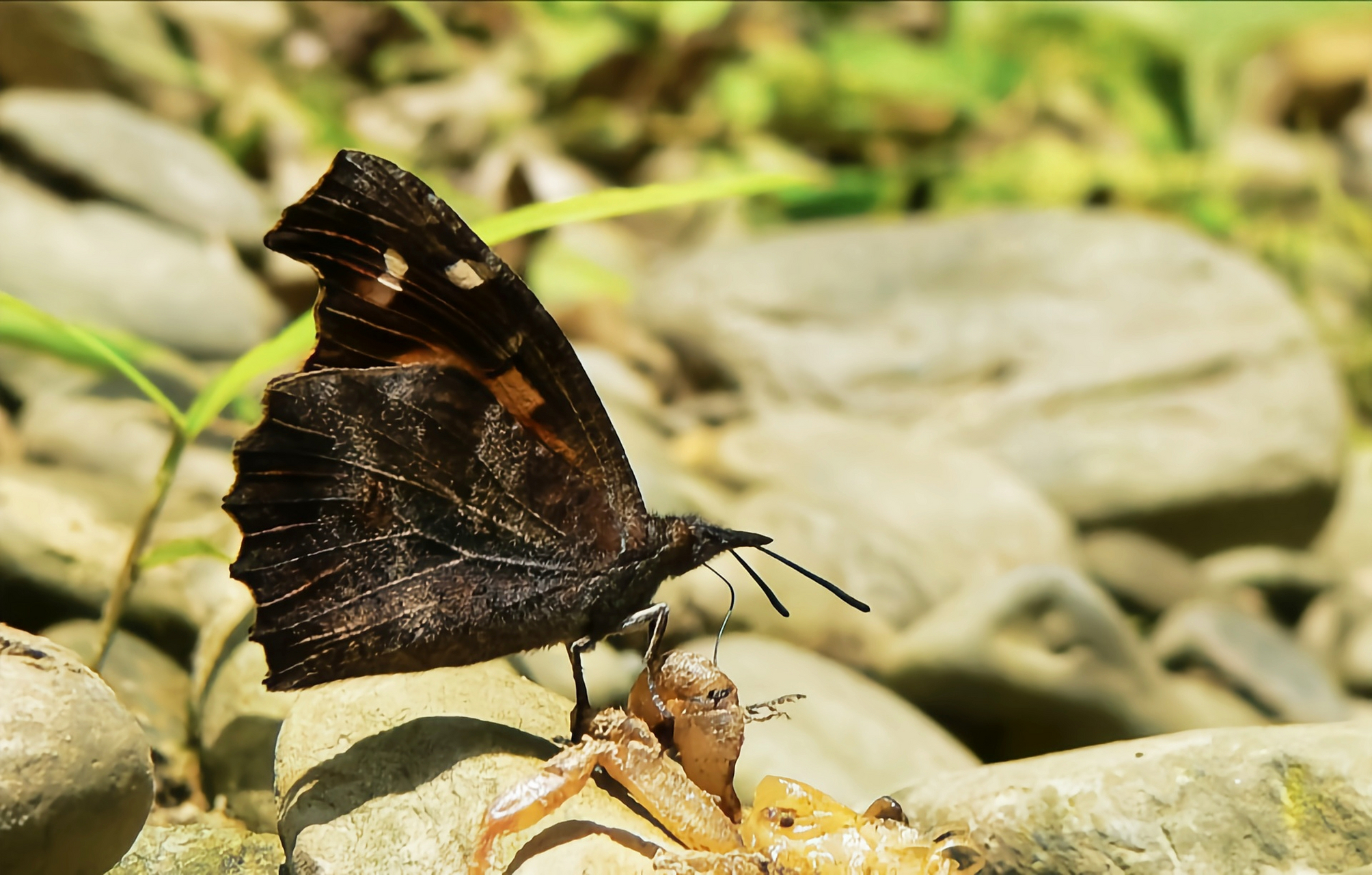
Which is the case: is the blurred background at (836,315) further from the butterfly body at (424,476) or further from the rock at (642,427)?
the butterfly body at (424,476)

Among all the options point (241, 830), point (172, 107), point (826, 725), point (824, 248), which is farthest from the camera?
point (824, 248)

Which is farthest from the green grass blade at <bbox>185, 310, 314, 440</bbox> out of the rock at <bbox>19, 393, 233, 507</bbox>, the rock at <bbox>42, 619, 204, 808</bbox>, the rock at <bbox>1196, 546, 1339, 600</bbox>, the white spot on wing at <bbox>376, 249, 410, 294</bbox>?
the rock at <bbox>1196, 546, 1339, 600</bbox>

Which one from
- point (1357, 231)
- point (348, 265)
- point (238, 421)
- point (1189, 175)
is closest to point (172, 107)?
point (238, 421)

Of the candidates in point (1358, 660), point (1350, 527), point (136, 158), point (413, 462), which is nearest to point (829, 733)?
point (413, 462)

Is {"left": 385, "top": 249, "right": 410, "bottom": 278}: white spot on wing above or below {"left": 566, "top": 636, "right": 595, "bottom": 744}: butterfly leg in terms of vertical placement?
above

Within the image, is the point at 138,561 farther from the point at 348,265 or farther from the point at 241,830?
the point at 348,265

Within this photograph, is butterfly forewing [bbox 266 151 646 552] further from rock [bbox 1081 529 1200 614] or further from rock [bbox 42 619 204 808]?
rock [bbox 1081 529 1200 614]

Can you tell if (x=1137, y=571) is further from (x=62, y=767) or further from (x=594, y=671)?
(x=62, y=767)
